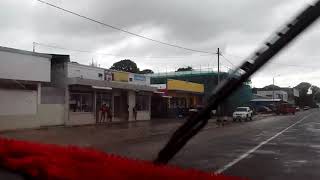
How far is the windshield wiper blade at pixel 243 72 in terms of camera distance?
10.9ft

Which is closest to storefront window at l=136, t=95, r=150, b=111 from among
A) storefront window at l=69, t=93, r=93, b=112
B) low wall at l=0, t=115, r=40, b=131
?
storefront window at l=69, t=93, r=93, b=112

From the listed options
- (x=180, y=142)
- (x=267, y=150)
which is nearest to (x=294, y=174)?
(x=267, y=150)

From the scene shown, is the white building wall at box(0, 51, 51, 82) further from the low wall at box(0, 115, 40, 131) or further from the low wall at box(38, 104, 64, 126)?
the low wall at box(0, 115, 40, 131)

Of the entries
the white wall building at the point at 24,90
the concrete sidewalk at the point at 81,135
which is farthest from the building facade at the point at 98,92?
the concrete sidewalk at the point at 81,135

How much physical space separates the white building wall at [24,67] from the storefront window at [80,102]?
4002 mm

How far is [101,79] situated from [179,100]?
2339 centimetres

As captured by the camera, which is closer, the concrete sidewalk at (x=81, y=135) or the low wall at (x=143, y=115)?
the concrete sidewalk at (x=81, y=135)

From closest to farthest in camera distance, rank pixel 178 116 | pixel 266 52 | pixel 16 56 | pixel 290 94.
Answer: pixel 266 52 < pixel 16 56 < pixel 178 116 < pixel 290 94

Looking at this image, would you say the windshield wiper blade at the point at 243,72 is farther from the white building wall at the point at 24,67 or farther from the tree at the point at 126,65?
the tree at the point at 126,65

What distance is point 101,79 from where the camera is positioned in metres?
43.3

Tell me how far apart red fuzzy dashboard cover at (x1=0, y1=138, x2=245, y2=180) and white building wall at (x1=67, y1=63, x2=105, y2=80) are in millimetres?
35151

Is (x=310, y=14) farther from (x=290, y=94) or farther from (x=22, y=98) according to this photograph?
(x=290, y=94)

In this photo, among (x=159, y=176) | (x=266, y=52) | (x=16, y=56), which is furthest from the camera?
(x=16, y=56)

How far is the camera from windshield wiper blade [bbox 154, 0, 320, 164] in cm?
333
